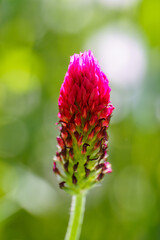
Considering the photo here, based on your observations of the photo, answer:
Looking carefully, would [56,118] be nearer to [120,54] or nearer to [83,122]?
[120,54]

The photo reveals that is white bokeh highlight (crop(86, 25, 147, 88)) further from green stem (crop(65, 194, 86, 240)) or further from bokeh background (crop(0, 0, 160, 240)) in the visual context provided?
green stem (crop(65, 194, 86, 240))

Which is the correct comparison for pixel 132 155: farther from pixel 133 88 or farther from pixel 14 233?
pixel 14 233

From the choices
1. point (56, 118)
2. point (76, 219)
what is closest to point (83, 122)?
point (76, 219)

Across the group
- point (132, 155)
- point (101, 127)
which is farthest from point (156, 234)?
point (101, 127)

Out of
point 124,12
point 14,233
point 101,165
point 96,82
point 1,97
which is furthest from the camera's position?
point 124,12

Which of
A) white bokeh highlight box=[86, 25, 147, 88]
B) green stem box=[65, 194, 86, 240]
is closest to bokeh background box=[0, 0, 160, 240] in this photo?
white bokeh highlight box=[86, 25, 147, 88]

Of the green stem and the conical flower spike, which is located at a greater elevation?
the conical flower spike

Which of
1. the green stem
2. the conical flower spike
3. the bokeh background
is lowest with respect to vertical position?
the green stem
